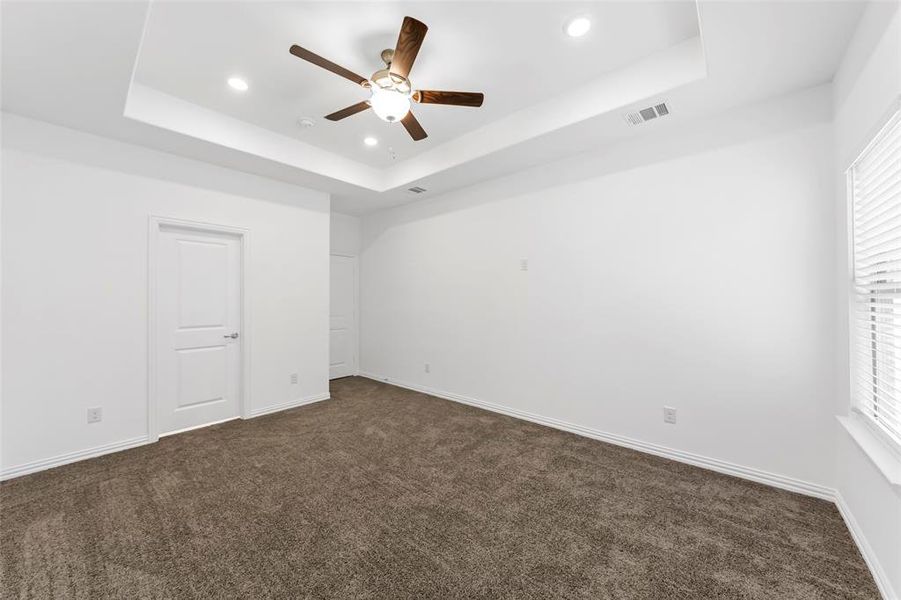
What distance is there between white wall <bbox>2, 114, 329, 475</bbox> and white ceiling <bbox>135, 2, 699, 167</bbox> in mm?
862

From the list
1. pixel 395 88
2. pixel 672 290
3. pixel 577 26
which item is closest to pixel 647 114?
pixel 577 26

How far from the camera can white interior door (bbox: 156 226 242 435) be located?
11.6 ft

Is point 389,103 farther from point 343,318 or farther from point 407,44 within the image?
point 343,318

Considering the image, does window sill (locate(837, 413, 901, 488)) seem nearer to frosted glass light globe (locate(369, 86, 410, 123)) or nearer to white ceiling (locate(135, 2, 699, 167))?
white ceiling (locate(135, 2, 699, 167))

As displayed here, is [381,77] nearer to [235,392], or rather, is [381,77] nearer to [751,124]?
[751,124]

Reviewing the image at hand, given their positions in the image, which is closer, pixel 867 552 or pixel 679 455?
pixel 867 552

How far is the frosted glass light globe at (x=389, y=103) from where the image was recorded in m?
2.37

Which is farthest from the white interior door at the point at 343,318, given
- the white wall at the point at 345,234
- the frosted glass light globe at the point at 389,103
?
the frosted glass light globe at the point at 389,103

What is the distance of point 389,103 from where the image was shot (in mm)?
2385

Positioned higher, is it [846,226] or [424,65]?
[424,65]

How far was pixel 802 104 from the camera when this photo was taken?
2.49 m

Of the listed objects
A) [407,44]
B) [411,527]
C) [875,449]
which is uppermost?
[407,44]

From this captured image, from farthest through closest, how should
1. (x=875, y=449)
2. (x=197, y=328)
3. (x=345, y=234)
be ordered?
(x=345, y=234) < (x=197, y=328) < (x=875, y=449)

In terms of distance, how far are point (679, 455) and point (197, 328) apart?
15.0 feet
